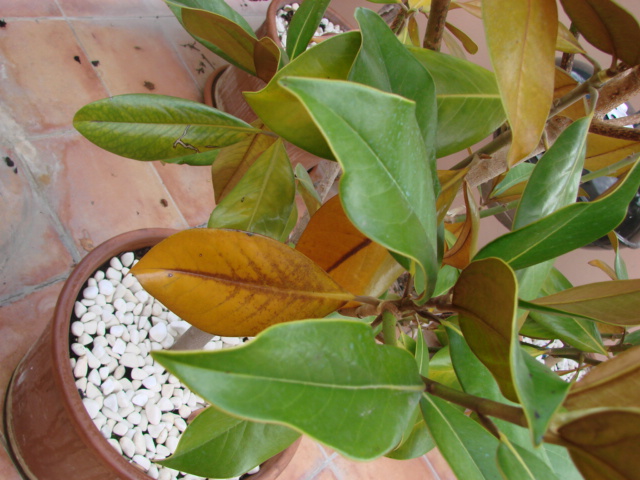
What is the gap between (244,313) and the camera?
40cm

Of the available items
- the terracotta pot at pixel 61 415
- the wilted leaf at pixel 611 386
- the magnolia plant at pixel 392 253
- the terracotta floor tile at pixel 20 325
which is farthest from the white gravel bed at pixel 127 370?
the wilted leaf at pixel 611 386

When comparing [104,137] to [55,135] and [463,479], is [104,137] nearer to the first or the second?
[463,479]

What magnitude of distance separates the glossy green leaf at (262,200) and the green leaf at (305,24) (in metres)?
0.10

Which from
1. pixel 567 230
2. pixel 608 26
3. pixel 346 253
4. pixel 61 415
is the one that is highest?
pixel 608 26

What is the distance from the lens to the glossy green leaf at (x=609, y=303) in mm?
406

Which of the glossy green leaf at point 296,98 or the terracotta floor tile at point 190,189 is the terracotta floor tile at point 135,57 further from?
the glossy green leaf at point 296,98

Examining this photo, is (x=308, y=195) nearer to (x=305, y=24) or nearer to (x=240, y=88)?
(x=305, y=24)

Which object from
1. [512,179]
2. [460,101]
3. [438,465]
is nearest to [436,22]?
[460,101]

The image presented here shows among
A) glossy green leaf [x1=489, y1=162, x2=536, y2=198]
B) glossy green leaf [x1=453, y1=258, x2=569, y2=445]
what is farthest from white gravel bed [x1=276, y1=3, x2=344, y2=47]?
glossy green leaf [x1=453, y1=258, x2=569, y2=445]

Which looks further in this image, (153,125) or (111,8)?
(111,8)

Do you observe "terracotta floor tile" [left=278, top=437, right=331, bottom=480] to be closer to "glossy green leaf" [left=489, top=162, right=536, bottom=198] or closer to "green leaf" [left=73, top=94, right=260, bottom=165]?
"glossy green leaf" [left=489, top=162, right=536, bottom=198]

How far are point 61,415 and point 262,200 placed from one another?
1.57 feet

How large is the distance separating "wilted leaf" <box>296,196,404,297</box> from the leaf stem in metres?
0.13

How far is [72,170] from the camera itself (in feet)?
3.97
